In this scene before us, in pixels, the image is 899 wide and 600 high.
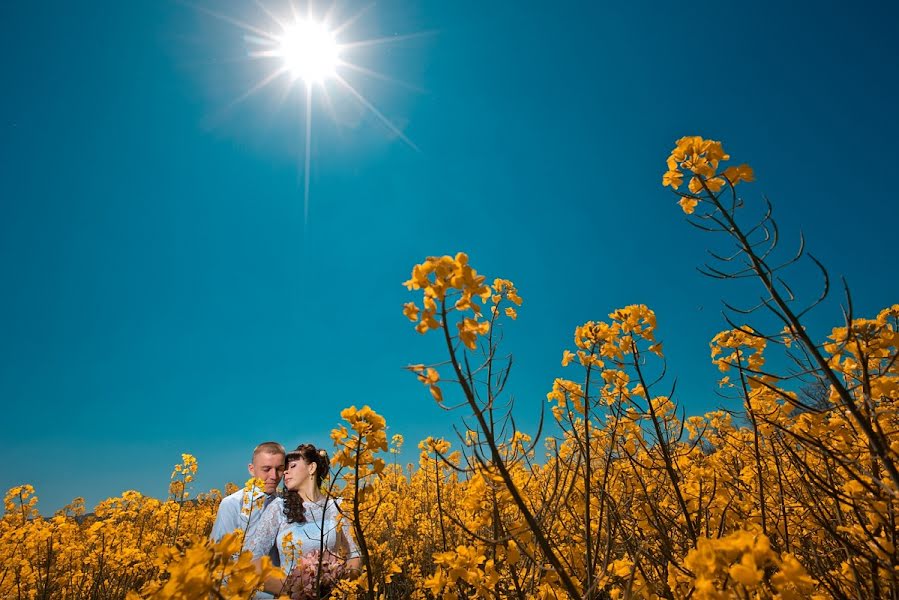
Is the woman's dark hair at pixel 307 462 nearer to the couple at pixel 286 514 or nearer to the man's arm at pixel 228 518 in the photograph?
the couple at pixel 286 514

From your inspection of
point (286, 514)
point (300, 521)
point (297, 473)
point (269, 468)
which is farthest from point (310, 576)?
point (269, 468)

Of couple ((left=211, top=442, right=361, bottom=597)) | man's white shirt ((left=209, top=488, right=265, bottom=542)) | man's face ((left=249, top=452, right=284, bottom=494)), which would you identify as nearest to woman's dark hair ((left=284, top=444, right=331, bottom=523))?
couple ((left=211, top=442, right=361, bottom=597))

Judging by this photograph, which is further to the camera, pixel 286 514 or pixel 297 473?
pixel 297 473

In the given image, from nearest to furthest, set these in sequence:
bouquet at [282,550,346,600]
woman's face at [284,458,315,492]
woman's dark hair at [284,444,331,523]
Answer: bouquet at [282,550,346,600] < woman's dark hair at [284,444,331,523] < woman's face at [284,458,315,492]

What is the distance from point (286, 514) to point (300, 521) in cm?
20

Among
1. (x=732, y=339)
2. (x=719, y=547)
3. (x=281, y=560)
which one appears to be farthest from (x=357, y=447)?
(x=281, y=560)

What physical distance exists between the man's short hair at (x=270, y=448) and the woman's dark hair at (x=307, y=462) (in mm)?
150

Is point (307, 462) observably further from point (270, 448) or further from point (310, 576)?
point (310, 576)

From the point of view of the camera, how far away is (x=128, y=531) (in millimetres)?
6328

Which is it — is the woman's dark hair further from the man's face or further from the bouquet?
the bouquet

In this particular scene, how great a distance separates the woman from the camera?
4.44 meters

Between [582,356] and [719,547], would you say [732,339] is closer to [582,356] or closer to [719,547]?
[582,356]

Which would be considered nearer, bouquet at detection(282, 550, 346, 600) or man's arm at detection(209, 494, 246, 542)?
bouquet at detection(282, 550, 346, 600)

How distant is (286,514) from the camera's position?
17.2 feet
